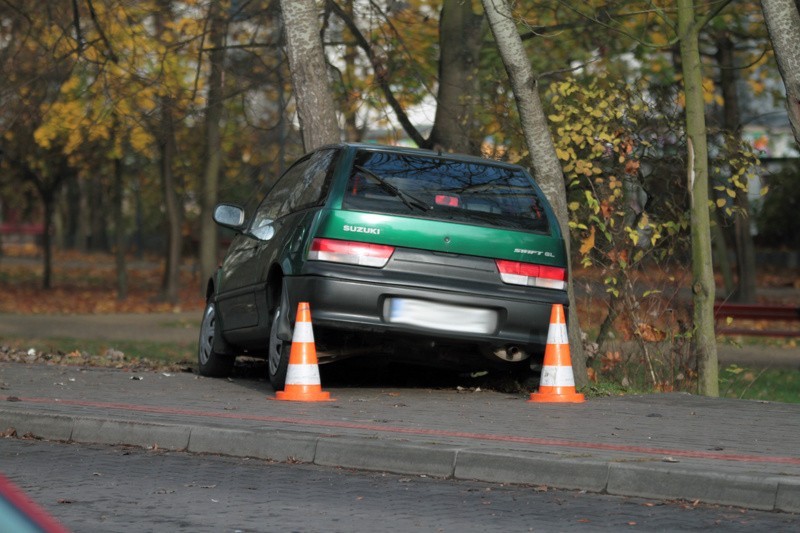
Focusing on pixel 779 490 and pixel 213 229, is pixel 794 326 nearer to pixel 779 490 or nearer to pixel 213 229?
pixel 213 229

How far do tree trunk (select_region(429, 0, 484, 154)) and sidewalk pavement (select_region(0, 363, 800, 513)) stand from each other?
5.16 m

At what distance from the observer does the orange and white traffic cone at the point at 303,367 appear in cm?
895

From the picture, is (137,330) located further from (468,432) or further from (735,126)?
(468,432)

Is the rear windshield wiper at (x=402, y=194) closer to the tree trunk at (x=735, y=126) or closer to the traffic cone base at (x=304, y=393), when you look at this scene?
the traffic cone base at (x=304, y=393)

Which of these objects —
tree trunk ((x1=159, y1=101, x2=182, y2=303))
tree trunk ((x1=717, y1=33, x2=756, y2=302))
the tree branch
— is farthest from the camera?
tree trunk ((x1=159, y1=101, x2=182, y2=303))

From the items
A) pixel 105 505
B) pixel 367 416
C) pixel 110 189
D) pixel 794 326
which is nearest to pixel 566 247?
pixel 367 416

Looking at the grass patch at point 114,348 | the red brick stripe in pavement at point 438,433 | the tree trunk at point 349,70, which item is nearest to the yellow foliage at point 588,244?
the red brick stripe in pavement at point 438,433

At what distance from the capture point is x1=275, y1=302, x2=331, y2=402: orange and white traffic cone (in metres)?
8.95

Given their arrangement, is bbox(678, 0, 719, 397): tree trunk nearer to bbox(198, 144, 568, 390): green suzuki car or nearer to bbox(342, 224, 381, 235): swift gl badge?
bbox(198, 144, 568, 390): green suzuki car

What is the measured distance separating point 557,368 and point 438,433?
2.00m

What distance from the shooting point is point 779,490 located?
582 centimetres

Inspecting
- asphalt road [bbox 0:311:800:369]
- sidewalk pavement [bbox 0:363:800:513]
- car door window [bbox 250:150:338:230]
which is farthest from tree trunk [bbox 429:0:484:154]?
sidewalk pavement [bbox 0:363:800:513]

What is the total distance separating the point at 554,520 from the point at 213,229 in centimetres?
2309

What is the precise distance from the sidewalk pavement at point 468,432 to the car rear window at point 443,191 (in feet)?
4.27
